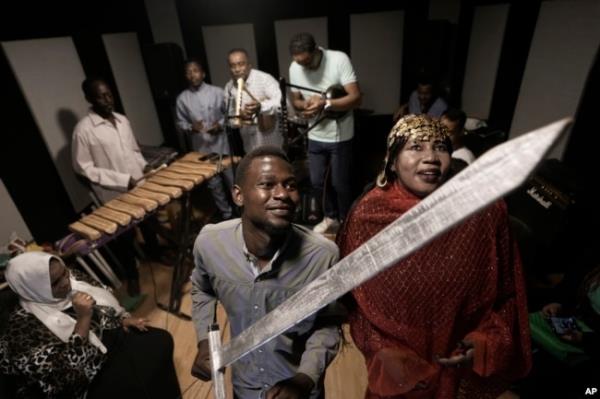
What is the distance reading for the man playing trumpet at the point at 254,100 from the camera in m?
3.33

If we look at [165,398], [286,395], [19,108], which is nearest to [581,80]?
[286,395]

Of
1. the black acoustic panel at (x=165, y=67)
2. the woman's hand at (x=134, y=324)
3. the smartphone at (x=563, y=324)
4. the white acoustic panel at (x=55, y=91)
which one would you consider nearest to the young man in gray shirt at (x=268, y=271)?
the woman's hand at (x=134, y=324)

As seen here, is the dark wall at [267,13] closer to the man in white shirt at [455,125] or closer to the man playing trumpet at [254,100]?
the man playing trumpet at [254,100]

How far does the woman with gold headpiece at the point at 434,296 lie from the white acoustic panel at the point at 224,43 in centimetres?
424

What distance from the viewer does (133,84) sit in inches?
175

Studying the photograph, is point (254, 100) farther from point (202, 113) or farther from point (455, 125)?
point (455, 125)

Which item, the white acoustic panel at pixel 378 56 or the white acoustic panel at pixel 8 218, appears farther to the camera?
the white acoustic panel at pixel 378 56

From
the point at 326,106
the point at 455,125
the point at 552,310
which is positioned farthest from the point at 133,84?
the point at 552,310

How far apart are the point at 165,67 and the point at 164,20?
106cm

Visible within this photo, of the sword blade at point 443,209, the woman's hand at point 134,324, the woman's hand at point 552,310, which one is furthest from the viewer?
the woman's hand at point 134,324

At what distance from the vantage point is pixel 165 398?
208 centimetres

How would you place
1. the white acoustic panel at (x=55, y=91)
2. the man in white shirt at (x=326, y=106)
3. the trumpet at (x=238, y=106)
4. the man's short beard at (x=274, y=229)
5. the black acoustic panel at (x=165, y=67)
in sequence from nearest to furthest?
the man's short beard at (x=274, y=229), the white acoustic panel at (x=55, y=91), the man in white shirt at (x=326, y=106), the trumpet at (x=238, y=106), the black acoustic panel at (x=165, y=67)

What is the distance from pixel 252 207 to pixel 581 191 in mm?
2549

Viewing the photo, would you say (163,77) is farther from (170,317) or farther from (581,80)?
(581,80)
